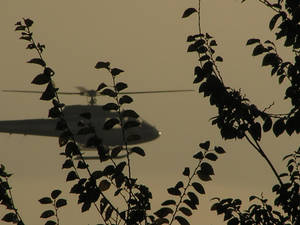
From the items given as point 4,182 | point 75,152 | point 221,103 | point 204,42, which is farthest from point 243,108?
point 4,182

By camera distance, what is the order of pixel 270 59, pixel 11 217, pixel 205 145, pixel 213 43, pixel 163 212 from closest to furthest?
pixel 163 212 < pixel 11 217 < pixel 205 145 < pixel 270 59 < pixel 213 43

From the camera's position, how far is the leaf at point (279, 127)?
35.6ft

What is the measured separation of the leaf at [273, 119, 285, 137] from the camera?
10859 mm

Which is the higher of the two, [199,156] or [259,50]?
[259,50]

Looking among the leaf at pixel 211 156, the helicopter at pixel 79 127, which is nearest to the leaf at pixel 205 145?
the leaf at pixel 211 156

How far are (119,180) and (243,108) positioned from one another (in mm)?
2228

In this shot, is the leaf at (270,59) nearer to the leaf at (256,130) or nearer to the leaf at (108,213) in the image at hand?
the leaf at (256,130)

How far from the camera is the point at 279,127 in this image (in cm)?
Result: 1089

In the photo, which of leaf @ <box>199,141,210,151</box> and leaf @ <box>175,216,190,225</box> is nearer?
leaf @ <box>175,216,190,225</box>

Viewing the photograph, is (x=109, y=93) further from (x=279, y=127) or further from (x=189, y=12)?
(x=279, y=127)

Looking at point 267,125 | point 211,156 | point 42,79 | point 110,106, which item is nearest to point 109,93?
point 110,106

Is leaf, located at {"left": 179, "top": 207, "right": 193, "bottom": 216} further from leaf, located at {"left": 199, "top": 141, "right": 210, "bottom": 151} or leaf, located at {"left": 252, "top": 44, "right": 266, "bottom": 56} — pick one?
leaf, located at {"left": 252, "top": 44, "right": 266, "bottom": 56}

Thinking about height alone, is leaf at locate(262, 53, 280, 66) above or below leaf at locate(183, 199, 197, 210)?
above

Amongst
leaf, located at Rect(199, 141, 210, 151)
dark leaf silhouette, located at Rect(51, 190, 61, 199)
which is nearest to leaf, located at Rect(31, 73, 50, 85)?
dark leaf silhouette, located at Rect(51, 190, 61, 199)
